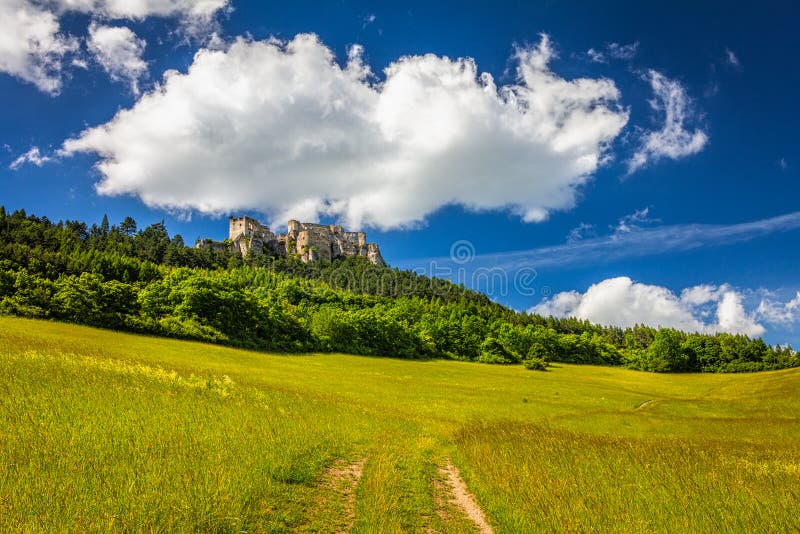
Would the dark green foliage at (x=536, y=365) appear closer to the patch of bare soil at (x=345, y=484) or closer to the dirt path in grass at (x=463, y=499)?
the dirt path in grass at (x=463, y=499)

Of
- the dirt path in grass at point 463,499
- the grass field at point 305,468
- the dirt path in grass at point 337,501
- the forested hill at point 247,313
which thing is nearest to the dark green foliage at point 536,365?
the forested hill at point 247,313

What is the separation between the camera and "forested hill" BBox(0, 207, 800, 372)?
61.8 metres

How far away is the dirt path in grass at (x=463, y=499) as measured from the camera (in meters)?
10.1

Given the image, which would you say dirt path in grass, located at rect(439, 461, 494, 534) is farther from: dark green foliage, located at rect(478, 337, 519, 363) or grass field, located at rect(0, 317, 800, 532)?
dark green foliage, located at rect(478, 337, 519, 363)

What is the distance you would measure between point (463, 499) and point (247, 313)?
8079 cm

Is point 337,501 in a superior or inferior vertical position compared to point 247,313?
inferior

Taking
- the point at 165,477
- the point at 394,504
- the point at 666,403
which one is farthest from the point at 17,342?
the point at 666,403

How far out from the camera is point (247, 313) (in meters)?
85.2

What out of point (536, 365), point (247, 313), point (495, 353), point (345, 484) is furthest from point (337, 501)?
point (495, 353)

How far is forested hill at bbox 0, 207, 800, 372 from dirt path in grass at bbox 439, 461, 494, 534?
6385 cm

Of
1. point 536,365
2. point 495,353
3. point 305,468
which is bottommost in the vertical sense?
point 536,365

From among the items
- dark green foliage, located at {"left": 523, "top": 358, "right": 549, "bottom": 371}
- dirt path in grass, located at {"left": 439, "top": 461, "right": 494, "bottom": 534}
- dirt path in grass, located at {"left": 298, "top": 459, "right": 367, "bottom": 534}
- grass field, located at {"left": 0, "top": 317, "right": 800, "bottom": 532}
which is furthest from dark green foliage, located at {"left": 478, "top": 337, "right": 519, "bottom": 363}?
dirt path in grass, located at {"left": 298, "top": 459, "right": 367, "bottom": 534}

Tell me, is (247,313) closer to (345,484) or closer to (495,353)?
(495,353)

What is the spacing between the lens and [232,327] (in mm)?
79625
